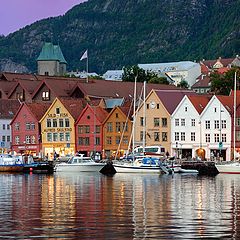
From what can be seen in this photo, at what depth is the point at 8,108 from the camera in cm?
14712

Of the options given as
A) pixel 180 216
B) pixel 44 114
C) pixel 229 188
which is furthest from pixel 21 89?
pixel 180 216

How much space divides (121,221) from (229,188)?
29132 mm

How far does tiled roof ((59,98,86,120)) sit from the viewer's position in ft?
437

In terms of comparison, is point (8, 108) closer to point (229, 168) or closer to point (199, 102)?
point (199, 102)

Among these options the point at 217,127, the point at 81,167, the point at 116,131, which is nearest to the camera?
the point at 81,167

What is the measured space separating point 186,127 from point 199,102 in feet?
13.0

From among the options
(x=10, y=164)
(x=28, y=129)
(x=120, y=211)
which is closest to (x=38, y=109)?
A: (x=28, y=129)

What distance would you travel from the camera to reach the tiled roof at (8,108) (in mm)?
144500

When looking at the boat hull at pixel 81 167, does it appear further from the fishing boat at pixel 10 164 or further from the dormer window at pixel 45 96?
the dormer window at pixel 45 96

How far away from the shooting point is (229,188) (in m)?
72.1

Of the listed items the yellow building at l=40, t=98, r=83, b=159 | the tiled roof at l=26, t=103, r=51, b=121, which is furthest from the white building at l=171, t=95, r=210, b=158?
the tiled roof at l=26, t=103, r=51, b=121

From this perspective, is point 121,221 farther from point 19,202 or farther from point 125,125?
point 125,125

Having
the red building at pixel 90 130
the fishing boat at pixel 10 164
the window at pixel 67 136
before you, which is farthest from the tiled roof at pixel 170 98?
the fishing boat at pixel 10 164

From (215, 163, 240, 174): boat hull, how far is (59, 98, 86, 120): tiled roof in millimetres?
36707
